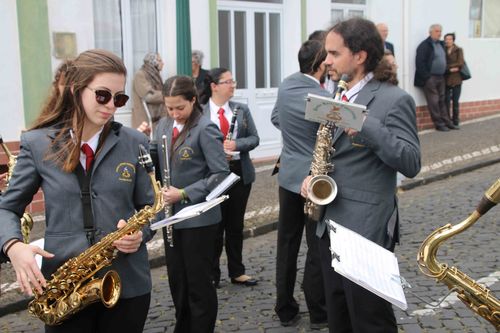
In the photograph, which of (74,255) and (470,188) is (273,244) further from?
(74,255)

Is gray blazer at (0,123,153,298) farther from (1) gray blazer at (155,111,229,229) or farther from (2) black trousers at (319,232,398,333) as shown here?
(1) gray blazer at (155,111,229,229)

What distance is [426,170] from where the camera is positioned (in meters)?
11.0

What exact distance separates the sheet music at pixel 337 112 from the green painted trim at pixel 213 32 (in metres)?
7.83

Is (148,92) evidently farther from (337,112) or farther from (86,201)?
(86,201)

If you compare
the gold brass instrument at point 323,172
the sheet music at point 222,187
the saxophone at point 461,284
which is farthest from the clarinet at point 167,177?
the saxophone at point 461,284

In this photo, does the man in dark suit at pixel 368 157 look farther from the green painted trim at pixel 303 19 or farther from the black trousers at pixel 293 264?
the green painted trim at pixel 303 19

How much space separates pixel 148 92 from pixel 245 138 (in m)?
4.02

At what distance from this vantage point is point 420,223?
783 centimetres

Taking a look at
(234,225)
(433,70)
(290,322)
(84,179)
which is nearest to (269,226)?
(234,225)

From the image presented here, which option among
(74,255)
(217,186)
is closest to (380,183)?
(217,186)

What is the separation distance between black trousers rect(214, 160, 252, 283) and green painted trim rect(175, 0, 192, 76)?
314 cm

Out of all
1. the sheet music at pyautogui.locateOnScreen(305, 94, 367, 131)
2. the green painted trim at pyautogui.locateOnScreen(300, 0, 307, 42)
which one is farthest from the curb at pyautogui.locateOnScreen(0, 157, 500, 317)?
the green painted trim at pyautogui.locateOnScreen(300, 0, 307, 42)

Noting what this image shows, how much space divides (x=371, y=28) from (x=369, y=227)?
1030 mm

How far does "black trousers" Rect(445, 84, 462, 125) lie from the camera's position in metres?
15.6
